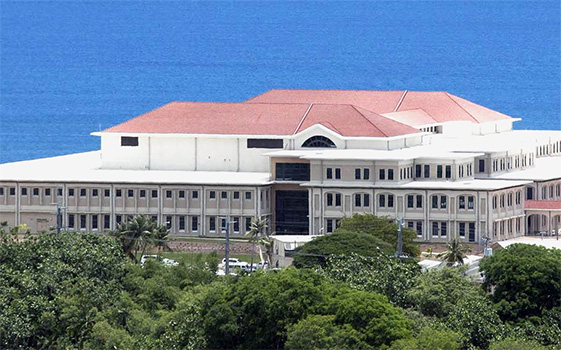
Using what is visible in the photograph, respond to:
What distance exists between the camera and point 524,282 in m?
85.8

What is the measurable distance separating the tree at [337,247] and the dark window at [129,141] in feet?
94.3

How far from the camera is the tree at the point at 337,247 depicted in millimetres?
103312

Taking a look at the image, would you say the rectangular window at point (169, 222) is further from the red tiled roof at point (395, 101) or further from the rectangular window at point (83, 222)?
the red tiled roof at point (395, 101)

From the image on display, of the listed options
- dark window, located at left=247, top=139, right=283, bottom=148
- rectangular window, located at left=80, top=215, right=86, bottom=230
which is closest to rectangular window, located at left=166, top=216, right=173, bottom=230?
rectangular window, located at left=80, top=215, right=86, bottom=230

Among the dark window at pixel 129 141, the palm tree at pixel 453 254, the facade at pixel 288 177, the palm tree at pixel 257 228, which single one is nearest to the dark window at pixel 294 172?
the facade at pixel 288 177

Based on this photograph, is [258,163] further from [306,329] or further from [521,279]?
[306,329]

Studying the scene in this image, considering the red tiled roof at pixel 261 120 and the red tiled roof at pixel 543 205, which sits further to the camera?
the red tiled roof at pixel 261 120

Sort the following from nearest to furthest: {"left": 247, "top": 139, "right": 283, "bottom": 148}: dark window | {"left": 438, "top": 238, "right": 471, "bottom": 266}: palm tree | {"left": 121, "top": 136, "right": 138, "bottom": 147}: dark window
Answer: {"left": 438, "top": 238, "right": 471, "bottom": 266}: palm tree < {"left": 247, "top": 139, "right": 283, "bottom": 148}: dark window < {"left": 121, "top": 136, "right": 138, "bottom": 147}: dark window

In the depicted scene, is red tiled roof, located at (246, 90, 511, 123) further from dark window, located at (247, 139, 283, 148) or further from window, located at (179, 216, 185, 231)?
window, located at (179, 216, 185, 231)

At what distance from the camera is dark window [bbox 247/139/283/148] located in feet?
428

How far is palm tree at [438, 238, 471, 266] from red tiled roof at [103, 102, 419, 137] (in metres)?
18.8

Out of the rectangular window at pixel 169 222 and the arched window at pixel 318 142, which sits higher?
the arched window at pixel 318 142

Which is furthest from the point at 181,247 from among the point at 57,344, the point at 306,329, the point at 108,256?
the point at 306,329

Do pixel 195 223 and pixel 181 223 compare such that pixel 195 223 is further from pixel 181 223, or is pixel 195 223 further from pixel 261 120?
pixel 261 120
